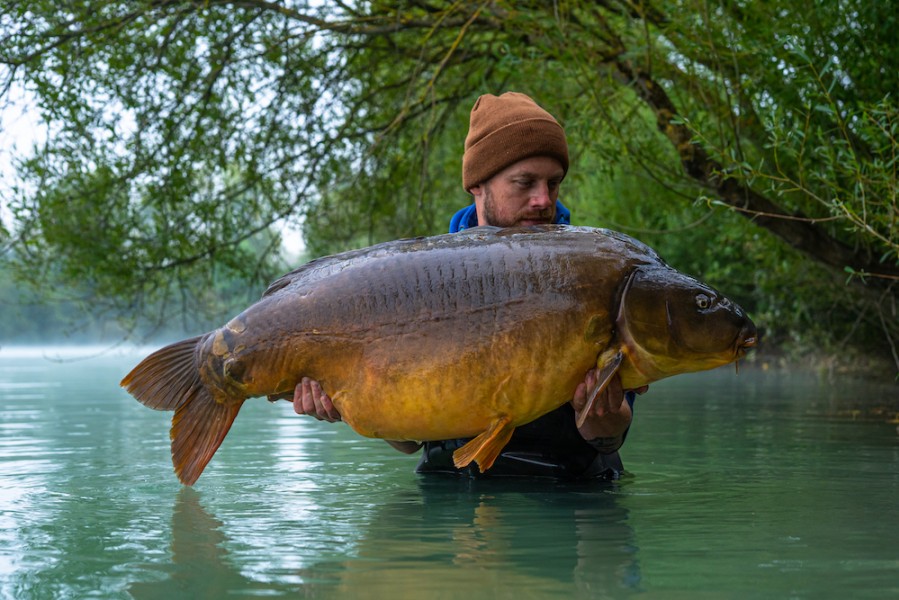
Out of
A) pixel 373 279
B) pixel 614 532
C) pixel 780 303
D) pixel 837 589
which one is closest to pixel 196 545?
pixel 373 279

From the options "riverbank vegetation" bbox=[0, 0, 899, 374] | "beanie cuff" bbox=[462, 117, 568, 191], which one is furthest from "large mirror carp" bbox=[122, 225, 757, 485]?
"riverbank vegetation" bbox=[0, 0, 899, 374]

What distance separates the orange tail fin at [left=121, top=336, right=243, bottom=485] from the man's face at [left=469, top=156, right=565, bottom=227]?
57.4 inches

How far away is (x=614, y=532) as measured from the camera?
3498 millimetres

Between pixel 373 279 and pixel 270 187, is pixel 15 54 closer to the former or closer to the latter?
pixel 270 187

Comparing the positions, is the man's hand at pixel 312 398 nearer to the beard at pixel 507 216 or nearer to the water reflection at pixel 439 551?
the water reflection at pixel 439 551

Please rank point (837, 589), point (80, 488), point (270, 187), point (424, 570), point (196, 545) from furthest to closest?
point (270, 187) → point (80, 488) → point (196, 545) → point (424, 570) → point (837, 589)

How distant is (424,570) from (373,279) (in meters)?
1.08

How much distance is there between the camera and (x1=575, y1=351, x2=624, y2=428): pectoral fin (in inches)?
137

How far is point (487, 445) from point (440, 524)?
1.09 feet

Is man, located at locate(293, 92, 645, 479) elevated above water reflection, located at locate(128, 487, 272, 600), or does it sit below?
above

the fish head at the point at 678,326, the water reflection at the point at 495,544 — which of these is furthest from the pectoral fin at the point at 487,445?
the fish head at the point at 678,326

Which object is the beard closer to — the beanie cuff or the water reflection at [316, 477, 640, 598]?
the beanie cuff

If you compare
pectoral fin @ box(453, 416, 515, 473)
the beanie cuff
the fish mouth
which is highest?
the beanie cuff

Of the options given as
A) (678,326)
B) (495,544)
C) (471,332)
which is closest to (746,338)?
(678,326)
